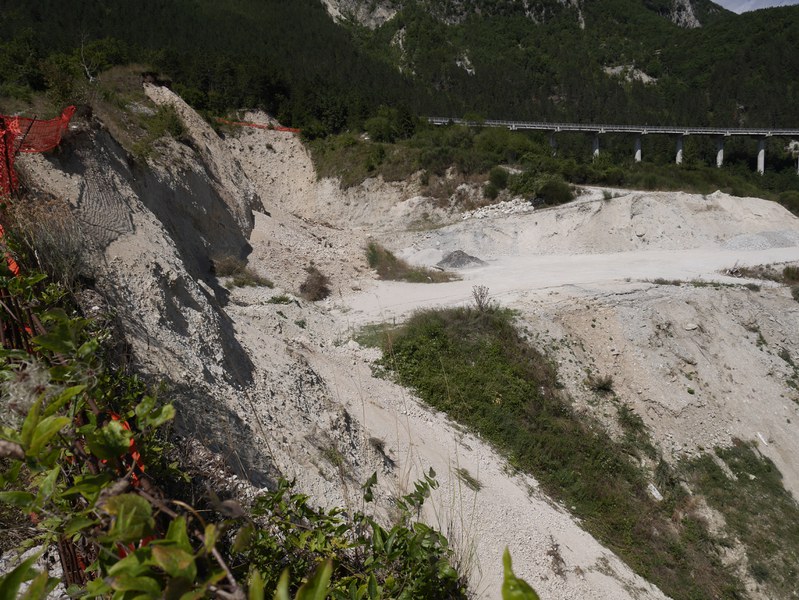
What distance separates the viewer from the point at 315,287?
1677 centimetres

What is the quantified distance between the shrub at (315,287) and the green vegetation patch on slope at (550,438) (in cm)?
421

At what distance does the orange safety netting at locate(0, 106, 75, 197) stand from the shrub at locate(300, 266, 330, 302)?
26.2ft

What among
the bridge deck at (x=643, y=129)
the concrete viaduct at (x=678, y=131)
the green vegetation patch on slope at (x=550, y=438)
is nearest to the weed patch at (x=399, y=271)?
the green vegetation patch on slope at (x=550, y=438)

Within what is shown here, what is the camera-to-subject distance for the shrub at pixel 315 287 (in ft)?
A: 53.9

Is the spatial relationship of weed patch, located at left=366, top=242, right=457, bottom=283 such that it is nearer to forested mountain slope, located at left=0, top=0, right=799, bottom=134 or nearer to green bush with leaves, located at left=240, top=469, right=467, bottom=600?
forested mountain slope, located at left=0, top=0, right=799, bottom=134

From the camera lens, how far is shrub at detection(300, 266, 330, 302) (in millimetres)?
16422

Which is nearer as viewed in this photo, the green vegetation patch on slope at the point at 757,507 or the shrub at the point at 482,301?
the green vegetation patch on slope at the point at 757,507

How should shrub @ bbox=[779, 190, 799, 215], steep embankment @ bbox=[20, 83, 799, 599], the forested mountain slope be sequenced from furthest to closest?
1. the forested mountain slope
2. shrub @ bbox=[779, 190, 799, 215]
3. steep embankment @ bbox=[20, 83, 799, 599]

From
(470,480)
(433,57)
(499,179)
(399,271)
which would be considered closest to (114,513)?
(470,480)

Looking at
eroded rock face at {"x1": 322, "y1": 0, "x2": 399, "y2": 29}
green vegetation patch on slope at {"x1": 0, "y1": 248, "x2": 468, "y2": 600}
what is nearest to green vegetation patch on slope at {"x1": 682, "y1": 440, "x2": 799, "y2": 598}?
green vegetation patch on slope at {"x1": 0, "y1": 248, "x2": 468, "y2": 600}

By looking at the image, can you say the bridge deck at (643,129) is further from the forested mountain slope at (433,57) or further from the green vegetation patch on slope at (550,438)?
the green vegetation patch on slope at (550,438)

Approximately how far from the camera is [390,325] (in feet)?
44.2

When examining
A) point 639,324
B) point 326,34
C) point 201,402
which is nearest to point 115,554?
point 201,402

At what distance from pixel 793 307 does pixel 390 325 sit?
13042mm
